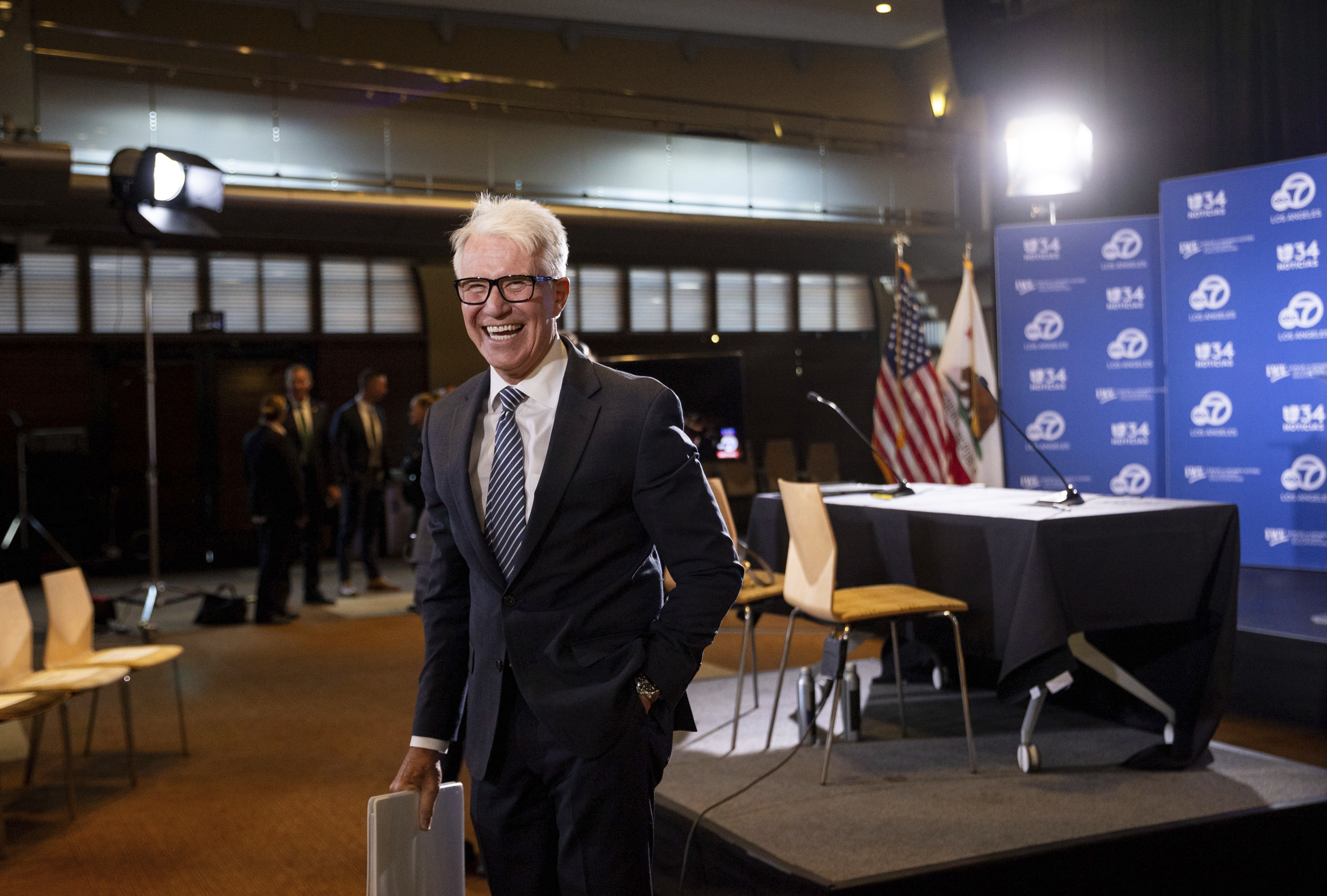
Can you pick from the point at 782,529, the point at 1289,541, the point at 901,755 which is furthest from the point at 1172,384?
the point at 901,755

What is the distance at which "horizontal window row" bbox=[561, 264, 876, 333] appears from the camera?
42.1 ft

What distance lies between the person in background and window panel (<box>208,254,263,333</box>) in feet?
11.7

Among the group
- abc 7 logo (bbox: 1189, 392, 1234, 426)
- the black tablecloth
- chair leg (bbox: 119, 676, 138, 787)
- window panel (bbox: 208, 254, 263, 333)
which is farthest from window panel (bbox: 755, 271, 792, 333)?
chair leg (bbox: 119, 676, 138, 787)

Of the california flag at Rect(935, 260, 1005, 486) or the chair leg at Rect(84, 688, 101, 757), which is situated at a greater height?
the california flag at Rect(935, 260, 1005, 486)

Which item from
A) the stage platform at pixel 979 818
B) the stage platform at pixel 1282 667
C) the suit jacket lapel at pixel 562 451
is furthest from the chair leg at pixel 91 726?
the stage platform at pixel 1282 667

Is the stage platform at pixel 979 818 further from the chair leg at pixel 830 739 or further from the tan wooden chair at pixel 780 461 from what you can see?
the tan wooden chair at pixel 780 461

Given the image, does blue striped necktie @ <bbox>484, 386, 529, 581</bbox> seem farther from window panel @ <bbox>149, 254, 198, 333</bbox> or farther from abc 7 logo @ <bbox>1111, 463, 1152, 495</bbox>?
window panel @ <bbox>149, 254, 198, 333</bbox>

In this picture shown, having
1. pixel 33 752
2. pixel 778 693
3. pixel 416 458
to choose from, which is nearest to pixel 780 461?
pixel 416 458

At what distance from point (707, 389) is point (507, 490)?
6328 millimetres

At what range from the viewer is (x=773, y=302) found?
14.1 m

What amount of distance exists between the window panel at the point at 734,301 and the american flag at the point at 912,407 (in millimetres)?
6422

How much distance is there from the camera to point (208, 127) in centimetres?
955

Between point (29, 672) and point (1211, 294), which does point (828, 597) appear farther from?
point (1211, 294)

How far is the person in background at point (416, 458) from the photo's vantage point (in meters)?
6.14
